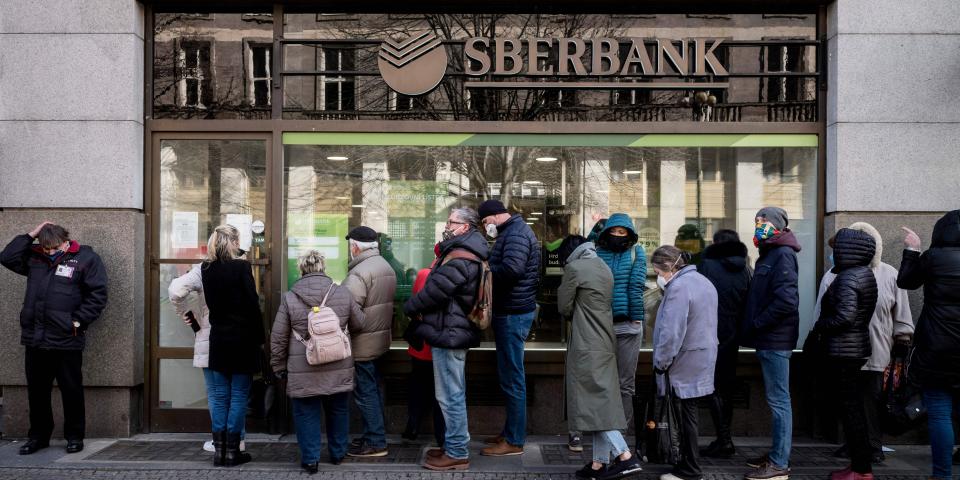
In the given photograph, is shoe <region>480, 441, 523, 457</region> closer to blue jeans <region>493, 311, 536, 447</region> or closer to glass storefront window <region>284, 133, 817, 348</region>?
blue jeans <region>493, 311, 536, 447</region>

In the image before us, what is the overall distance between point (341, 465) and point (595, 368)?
7.35 ft

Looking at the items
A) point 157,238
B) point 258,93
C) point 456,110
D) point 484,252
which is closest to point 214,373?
point 157,238

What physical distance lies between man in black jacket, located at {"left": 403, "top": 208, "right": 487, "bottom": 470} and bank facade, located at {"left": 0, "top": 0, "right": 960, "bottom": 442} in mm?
1238

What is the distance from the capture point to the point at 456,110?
7324 millimetres

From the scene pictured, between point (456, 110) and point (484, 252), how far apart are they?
6.74 ft

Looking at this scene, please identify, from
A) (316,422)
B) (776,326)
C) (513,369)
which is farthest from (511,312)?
(776,326)

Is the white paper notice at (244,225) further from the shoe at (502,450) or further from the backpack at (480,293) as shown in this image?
the shoe at (502,450)

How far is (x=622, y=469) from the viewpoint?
5.46 meters

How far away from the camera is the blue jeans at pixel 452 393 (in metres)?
5.79

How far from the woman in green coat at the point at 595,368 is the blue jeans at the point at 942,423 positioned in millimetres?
2208

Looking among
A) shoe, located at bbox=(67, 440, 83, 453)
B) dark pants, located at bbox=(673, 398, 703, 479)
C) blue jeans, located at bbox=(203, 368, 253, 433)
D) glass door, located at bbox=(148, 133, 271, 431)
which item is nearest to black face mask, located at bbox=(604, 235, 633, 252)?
dark pants, located at bbox=(673, 398, 703, 479)

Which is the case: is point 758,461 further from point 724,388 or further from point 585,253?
point 585,253

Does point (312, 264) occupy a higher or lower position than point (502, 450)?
higher

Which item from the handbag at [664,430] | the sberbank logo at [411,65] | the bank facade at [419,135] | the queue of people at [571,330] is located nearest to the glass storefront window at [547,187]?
the bank facade at [419,135]
